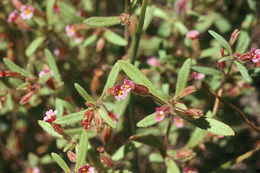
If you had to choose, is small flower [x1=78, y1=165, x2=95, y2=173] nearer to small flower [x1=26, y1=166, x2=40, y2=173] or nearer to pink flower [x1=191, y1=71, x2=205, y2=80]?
pink flower [x1=191, y1=71, x2=205, y2=80]

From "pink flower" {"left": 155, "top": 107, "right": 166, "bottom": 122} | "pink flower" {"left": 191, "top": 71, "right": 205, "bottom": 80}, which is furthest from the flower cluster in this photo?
"pink flower" {"left": 191, "top": 71, "right": 205, "bottom": 80}

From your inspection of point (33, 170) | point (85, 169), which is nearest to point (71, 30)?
point (33, 170)

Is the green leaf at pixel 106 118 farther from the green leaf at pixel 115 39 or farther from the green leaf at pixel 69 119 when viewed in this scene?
the green leaf at pixel 115 39

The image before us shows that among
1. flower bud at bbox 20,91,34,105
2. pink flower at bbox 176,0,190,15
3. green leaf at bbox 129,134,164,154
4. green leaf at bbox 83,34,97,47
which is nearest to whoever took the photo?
green leaf at bbox 129,134,164,154

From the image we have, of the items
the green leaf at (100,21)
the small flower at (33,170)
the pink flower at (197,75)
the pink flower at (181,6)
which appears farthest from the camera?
the pink flower at (181,6)

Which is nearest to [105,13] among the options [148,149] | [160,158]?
[148,149]

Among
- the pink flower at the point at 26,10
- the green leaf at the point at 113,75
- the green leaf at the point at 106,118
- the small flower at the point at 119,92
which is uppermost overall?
the pink flower at the point at 26,10

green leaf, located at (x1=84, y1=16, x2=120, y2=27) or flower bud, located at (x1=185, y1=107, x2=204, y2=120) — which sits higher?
green leaf, located at (x1=84, y1=16, x2=120, y2=27)

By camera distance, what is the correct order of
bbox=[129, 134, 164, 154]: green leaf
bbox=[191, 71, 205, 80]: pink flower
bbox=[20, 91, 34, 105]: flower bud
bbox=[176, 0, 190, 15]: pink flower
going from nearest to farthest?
bbox=[129, 134, 164, 154]: green leaf
bbox=[20, 91, 34, 105]: flower bud
bbox=[191, 71, 205, 80]: pink flower
bbox=[176, 0, 190, 15]: pink flower

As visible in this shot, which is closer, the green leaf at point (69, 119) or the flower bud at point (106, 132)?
the green leaf at point (69, 119)

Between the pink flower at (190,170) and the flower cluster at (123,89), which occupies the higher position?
the flower cluster at (123,89)

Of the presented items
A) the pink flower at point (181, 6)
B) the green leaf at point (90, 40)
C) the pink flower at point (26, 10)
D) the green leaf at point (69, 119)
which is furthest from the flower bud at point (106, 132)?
the pink flower at point (181, 6)
